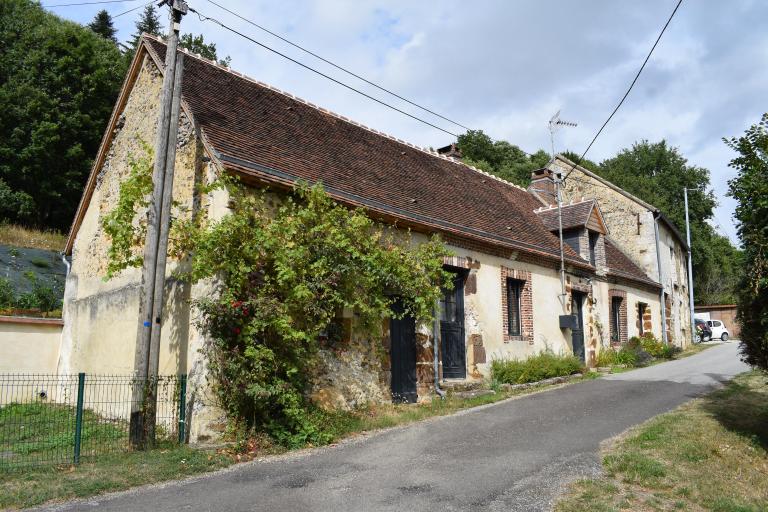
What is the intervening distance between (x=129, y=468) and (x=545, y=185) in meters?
18.5

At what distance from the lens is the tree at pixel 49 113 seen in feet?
86.4

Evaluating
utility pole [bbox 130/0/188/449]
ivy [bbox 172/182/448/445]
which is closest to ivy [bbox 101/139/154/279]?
utility pole [bbox 130/0/188/449]

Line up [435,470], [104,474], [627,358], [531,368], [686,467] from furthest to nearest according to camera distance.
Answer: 1. [627,358]
2. [531,368]
3. [435,470]
4. [104,474]
5. [686,467]

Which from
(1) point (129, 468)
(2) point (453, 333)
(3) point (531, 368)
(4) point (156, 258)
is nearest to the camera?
(1) point (129, 468)

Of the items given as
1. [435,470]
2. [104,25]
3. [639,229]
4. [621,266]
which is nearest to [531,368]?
[435,470]

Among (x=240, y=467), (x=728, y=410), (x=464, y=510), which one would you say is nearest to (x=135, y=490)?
(x=240, y=467)

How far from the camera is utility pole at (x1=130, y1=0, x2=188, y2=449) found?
781 centimetres

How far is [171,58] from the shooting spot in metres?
8.59

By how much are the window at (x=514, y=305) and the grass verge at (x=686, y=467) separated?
498cm

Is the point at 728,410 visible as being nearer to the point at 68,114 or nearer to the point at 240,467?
the point at 240,467

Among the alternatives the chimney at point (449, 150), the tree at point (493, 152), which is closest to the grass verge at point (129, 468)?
the chimney at point (449, 150)

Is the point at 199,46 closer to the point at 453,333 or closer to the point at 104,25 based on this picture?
the point at 104,25

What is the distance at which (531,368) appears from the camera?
42.8 feet

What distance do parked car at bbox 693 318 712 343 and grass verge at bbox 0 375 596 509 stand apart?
2594 centimetres
